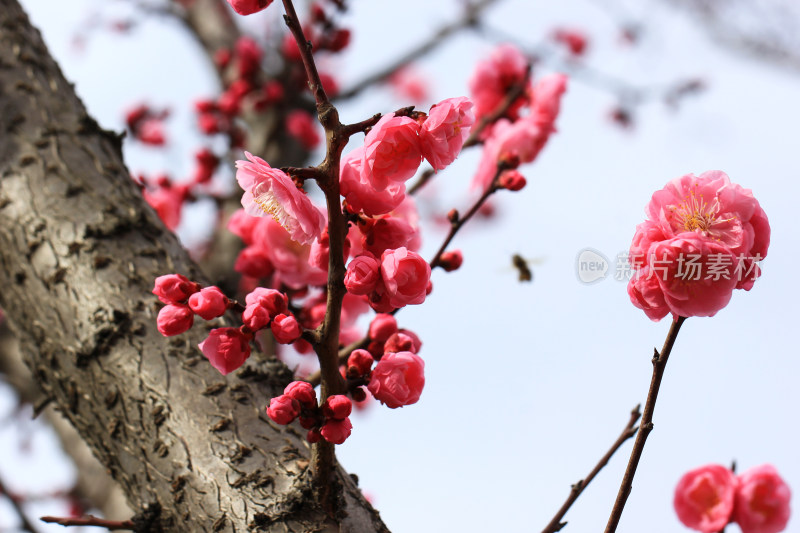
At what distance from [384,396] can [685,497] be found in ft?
3.38

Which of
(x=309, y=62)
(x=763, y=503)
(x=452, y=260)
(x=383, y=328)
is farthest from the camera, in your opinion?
(x=763, y=503)

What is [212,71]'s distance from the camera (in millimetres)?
4641

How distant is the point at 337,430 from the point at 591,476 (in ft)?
2.00

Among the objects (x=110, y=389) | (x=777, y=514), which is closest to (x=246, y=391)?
(x=110, y=389)

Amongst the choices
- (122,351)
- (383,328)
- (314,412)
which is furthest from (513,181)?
(122,351)

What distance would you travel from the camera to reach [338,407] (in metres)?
1.03

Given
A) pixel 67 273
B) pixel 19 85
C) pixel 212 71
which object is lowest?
pixel 67 273

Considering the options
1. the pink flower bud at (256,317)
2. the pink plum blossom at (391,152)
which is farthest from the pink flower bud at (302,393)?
the pink plum blossom at (391,152)

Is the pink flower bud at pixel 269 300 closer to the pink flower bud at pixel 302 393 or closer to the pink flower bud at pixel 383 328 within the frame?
the pink flower bud at pixel 302 393

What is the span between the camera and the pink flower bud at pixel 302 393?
41.9 inches

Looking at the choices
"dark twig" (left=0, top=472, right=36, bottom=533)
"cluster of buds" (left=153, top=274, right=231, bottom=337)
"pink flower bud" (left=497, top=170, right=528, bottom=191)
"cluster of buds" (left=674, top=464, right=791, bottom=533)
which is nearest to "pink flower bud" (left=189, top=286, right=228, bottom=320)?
"cluster of buds" (left=153, top=274, right=231, bottom=337)

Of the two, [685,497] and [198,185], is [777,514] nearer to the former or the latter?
[685,497]

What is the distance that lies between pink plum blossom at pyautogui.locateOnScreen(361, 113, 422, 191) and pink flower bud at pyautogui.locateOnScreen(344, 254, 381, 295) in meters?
0.11

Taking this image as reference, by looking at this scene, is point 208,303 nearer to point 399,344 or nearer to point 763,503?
point 399,344
